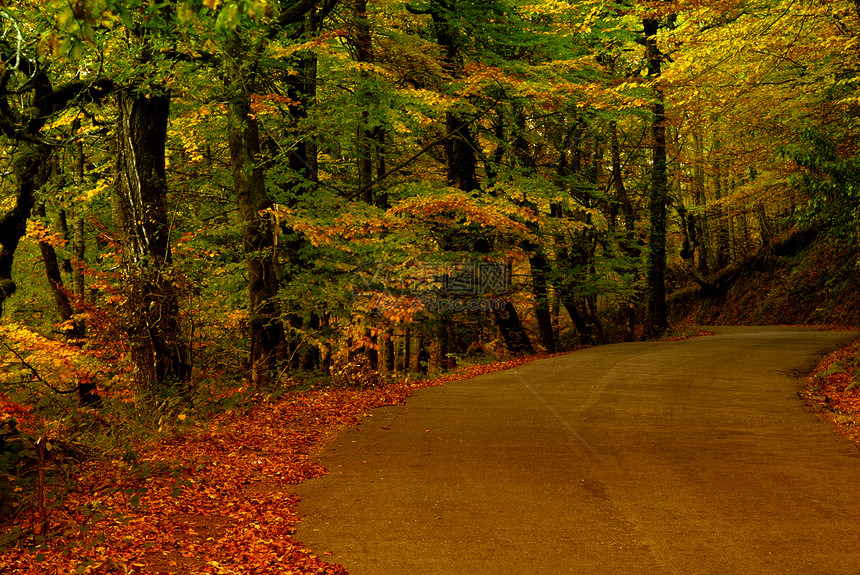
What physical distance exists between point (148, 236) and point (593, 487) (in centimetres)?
757

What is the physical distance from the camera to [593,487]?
669cm

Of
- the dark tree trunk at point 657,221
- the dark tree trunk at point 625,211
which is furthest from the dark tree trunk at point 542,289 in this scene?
the dark tree trunk at point 657,221

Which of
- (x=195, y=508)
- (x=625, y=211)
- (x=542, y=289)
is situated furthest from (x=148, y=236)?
(x=625, y=211)

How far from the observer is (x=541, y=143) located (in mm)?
23672

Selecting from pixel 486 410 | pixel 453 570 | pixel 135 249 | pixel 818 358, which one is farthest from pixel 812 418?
pixel 135 249

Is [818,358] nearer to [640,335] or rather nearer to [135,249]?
[640,335]

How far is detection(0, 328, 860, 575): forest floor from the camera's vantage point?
473cm

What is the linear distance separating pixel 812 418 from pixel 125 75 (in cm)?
1104

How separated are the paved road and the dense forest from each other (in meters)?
3.18

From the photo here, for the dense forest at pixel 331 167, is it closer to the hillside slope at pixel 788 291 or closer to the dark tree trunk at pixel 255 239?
the dark tree trunk at pixel 255 239

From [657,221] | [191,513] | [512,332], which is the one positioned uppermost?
[657,221]

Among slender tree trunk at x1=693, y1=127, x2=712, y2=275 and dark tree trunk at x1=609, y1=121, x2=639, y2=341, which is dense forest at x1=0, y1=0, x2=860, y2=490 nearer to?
dark tree trunk at x1=609, y1=121, x2=639, y2=341

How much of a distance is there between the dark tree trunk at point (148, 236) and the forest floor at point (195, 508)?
1397 mm

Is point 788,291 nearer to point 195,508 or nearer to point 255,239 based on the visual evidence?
point 255,239
